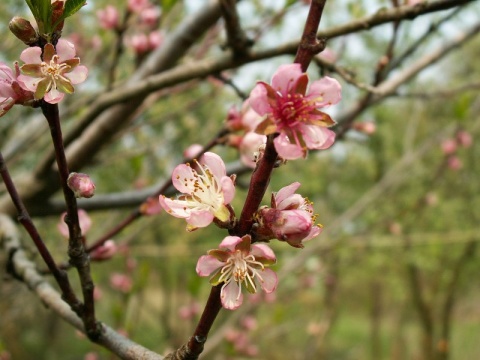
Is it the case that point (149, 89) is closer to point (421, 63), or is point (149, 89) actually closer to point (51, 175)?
point (51, 175)

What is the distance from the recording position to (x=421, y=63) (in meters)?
1.66

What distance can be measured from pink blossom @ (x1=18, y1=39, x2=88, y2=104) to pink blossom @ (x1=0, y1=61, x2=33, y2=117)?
0.01 metres

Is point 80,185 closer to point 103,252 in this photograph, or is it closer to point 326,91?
point 326,91

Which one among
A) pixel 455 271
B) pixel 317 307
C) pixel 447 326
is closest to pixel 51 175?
pixel 455 271

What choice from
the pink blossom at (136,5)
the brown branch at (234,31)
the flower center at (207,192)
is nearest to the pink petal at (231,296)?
the flower center at (207,192)

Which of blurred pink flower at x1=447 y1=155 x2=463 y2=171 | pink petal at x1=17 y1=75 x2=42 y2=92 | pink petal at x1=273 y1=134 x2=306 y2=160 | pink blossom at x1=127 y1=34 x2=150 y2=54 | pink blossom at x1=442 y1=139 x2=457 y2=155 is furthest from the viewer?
blurred pink flower at x1=447 y1=155 x2=463 y2=171

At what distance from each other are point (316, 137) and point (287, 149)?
8cm

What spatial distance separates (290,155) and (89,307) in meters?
0.41

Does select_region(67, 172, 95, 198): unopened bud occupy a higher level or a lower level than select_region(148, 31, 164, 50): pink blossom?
higher

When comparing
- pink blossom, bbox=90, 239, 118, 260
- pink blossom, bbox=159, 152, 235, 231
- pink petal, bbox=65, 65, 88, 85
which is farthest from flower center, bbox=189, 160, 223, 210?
pink blossom, bbox=90, 239, 118, 260

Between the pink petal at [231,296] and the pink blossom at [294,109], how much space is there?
0.62ft

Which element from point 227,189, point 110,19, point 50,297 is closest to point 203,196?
point 227,189

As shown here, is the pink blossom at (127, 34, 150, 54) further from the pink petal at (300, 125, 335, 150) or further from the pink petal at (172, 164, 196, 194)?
the pink petal at (300, 125, 335, 150)

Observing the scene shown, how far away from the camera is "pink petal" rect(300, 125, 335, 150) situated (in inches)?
22.8
